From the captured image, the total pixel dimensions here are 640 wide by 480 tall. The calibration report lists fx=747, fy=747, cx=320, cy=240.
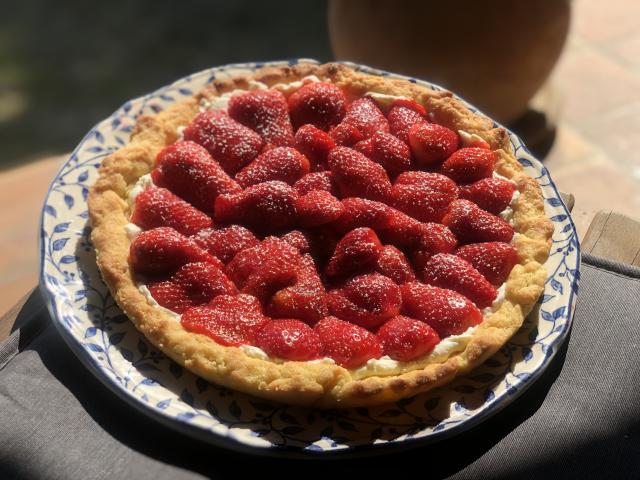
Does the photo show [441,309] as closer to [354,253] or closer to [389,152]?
[354,253]

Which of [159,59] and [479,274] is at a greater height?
[479,274]

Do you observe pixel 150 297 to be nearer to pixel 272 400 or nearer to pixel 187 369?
pixel 187 369

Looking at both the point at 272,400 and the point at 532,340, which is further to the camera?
the point at 532,340

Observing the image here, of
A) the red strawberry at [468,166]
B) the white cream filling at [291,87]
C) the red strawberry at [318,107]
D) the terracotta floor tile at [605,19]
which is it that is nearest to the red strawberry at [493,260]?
the red strawberry at [468,166]

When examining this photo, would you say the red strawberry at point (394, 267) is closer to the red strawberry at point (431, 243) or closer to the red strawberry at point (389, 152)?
the red strawberry at point (431, 243)

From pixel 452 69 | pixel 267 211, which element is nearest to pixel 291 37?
pixel 452 69
